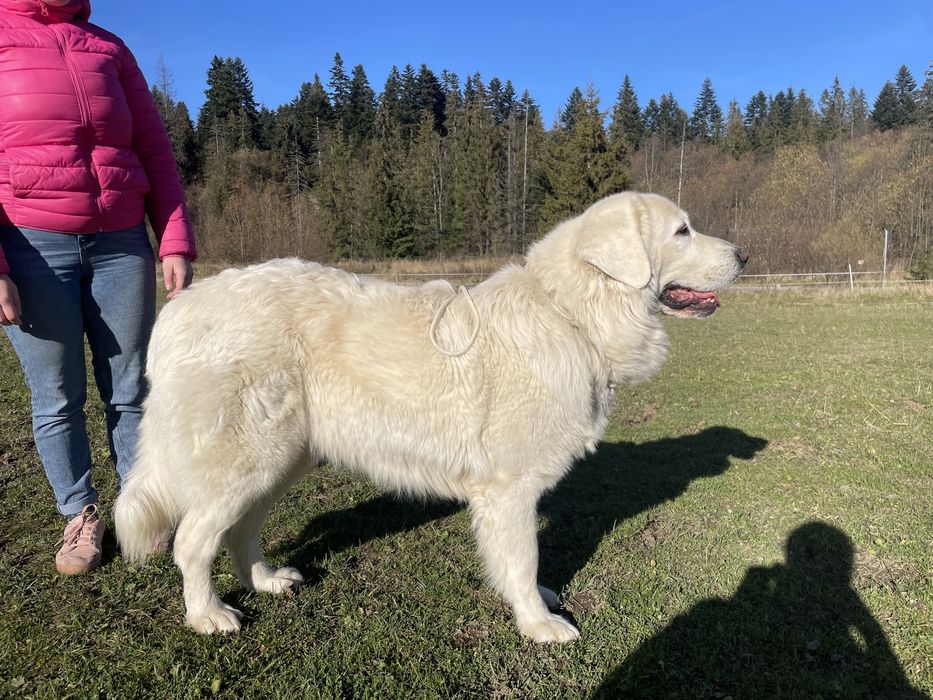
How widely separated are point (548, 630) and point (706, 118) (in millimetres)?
106814

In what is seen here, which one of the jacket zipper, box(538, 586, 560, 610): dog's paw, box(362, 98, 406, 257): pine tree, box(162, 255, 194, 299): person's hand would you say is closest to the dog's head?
box(538, 586, 560, 610): dog's paw

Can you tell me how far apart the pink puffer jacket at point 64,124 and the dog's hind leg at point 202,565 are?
1.58 metres

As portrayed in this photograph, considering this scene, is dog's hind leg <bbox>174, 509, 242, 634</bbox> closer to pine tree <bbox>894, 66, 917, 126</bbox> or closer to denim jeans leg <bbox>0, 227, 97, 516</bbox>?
denim jeans leg <bbox>0, 227, 97, 516</bbox>

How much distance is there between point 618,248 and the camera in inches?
119

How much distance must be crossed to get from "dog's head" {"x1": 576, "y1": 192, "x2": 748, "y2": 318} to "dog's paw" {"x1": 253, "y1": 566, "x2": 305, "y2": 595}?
249 centimetres

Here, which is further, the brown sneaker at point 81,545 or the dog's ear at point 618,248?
the brown sneaker at point 81,545

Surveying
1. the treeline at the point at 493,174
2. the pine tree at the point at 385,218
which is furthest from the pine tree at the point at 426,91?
the pine tree at the point at 385,218

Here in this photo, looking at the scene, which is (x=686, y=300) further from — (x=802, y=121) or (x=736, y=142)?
(x=802, y=121)

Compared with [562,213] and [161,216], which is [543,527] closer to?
[161,216]

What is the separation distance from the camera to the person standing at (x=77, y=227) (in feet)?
9.12

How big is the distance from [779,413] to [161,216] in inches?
268

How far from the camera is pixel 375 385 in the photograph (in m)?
2.84

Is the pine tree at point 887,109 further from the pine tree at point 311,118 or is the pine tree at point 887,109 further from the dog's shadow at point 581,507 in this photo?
the dog's shadow at point 581,507

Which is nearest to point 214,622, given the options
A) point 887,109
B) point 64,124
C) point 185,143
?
point 64,124
